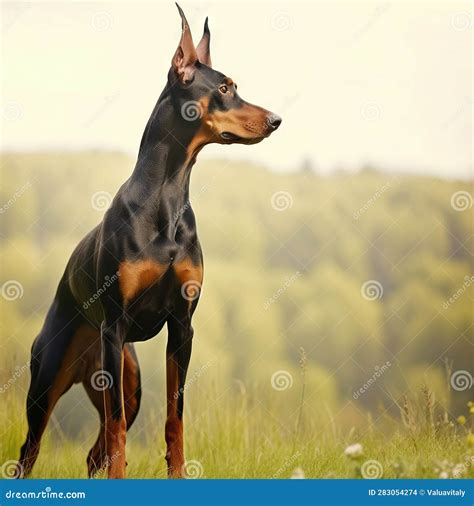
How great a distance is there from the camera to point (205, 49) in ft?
14.3

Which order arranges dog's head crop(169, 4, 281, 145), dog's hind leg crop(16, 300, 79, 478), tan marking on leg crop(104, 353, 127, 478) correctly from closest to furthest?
tan marking on leg crop(104, 353, 127, 478) < dog's head crop(169, 4, 281, 145) < dog's hind leg crop(16, 300, 79, 478)

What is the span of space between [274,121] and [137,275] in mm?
1006

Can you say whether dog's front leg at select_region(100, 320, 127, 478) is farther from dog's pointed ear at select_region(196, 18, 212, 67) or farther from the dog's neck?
dog's pointed ear at select_region(196, 18, 212, 67)

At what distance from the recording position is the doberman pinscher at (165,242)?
3.93 meters

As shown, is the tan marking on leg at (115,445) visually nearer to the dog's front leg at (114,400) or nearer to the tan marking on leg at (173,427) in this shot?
the dog's front leg at (114,400)

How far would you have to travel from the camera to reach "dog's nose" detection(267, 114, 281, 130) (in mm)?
4035

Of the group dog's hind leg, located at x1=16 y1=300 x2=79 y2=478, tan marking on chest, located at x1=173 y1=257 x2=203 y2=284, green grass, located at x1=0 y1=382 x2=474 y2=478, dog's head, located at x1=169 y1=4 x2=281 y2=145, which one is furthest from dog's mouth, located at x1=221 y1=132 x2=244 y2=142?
green grass, located at x1=0 y1=382 x2=474 y2=478

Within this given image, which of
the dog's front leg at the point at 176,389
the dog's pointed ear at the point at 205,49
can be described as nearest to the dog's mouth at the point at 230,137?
the dog's pointed ear at the point at 205,49

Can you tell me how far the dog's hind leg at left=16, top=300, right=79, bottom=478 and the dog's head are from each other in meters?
1.31

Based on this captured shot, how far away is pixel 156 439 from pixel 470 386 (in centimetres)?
207
